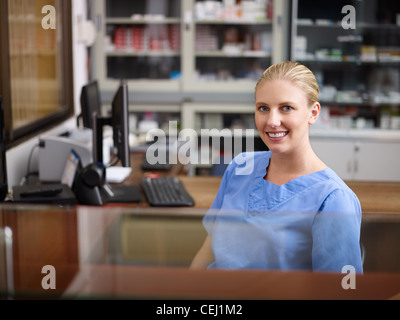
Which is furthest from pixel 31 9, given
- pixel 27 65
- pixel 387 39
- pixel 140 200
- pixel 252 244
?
pixel 387 39

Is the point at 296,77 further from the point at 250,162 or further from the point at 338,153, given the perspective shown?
the point at 338,153

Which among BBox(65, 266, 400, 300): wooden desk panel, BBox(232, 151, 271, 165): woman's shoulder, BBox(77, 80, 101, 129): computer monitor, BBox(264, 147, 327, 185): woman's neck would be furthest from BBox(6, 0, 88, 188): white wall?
BBox(65, 266, 400, 300): wooden desk panel

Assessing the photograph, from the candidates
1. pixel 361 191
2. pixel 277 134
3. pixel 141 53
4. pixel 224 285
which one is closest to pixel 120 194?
pixel 361 191

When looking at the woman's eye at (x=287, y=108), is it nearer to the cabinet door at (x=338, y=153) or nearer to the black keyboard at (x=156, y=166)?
the black keyboard at (x=156, y=166)

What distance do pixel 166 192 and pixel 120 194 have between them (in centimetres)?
21

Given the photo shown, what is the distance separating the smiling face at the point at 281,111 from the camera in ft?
4.49

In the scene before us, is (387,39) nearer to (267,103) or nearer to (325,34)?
(325,34)

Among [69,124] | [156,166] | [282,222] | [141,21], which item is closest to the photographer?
[282,222]

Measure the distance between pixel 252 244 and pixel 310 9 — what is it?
4.39 metres

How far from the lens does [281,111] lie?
1.37 m

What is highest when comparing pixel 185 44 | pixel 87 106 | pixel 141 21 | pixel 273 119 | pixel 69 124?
pixel 141 21

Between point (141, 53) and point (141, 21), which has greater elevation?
point (141, 21)

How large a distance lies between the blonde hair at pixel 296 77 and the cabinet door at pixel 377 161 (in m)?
3.39

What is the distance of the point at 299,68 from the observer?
1419 mm
